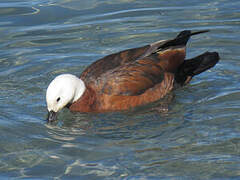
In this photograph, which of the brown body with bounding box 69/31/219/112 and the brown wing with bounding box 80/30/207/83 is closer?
the brown body with bounding box 69/31/219/112

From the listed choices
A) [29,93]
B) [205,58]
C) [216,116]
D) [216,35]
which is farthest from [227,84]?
[29,93]

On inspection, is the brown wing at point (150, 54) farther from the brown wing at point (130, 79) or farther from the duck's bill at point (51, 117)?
the duck's bill at point (51, 117)

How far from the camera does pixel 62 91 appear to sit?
8.27 meters

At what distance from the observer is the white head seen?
8109 millimetres

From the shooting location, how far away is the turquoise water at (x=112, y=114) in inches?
269

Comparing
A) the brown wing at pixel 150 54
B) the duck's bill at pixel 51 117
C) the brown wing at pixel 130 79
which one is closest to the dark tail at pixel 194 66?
the brown wing at pixel 150 54

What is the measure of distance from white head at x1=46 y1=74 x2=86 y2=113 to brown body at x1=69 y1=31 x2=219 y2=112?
146mm

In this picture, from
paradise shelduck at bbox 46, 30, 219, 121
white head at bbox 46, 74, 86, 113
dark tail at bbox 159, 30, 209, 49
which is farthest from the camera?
dark tail at bbox 159, 30, 209, 49

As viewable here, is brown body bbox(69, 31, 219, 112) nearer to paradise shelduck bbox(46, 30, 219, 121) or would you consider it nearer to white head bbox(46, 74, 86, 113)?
paradise shelduck bbox(46, 30, 219, 121)

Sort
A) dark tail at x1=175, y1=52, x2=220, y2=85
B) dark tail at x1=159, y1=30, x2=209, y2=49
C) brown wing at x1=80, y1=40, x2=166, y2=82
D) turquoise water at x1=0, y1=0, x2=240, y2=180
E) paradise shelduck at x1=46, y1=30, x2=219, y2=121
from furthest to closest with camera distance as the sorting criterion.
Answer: dark tail at x1=175, y1=52, x2=220, y2=85 → dark tail at x1=159, y1=30, x2=209, y2=49 → brown wing at x1=80, y1=40, x2=166, y2=82 → paradise shelduck at x1=46, y1=30, x2=219, y2=121 → turquoise water at x1=0, y1=0, x2=240, y2=180

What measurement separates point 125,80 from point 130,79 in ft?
0.29

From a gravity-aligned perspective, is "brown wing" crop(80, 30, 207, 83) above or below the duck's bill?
above

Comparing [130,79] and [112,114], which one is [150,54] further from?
[112,114]

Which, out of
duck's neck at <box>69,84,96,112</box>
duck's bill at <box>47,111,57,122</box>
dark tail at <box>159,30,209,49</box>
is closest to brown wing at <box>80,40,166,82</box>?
dark tail at <box>159,30,209,49</box>
